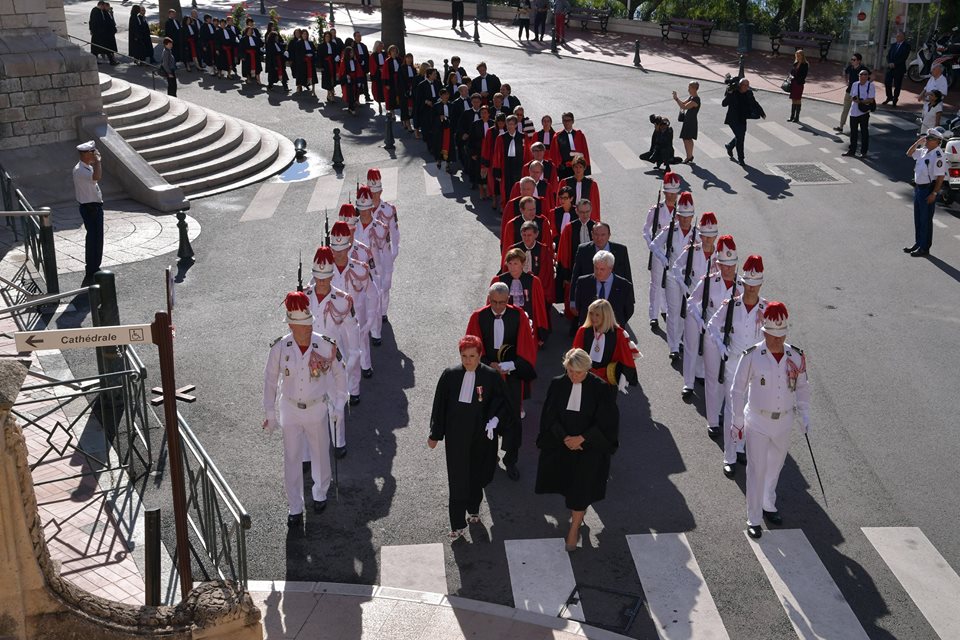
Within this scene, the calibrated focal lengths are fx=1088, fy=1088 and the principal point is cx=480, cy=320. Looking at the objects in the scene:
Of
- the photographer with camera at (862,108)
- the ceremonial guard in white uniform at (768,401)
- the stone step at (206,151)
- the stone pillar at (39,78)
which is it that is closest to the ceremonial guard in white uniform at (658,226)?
the ceremonial guard in white uniform at (768,401)

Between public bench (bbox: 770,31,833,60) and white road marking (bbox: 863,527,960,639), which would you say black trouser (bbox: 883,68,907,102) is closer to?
public bench (bbox: 770,31,833,60)

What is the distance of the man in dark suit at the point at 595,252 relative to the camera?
12438mm

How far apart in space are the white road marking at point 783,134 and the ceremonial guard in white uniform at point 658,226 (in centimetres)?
1114

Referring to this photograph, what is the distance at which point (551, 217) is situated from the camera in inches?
601

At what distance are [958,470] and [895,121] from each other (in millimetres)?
17816

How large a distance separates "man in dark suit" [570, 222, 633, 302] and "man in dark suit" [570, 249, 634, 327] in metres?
0.21

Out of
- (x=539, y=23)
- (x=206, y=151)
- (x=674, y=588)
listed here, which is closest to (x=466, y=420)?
(x=674, y=588)

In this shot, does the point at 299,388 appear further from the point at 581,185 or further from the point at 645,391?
the point at 581,185

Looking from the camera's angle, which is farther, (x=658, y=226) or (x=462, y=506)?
(x=658, y=226)

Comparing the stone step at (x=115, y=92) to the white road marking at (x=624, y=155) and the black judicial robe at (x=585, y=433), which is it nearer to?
the white road marking at (x=624, y=155)

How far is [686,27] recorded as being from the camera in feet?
121

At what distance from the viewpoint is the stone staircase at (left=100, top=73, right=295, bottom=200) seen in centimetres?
2195

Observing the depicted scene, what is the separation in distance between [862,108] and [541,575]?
16.7 meters

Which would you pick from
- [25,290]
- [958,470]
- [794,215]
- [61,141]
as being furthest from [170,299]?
[61,141]
